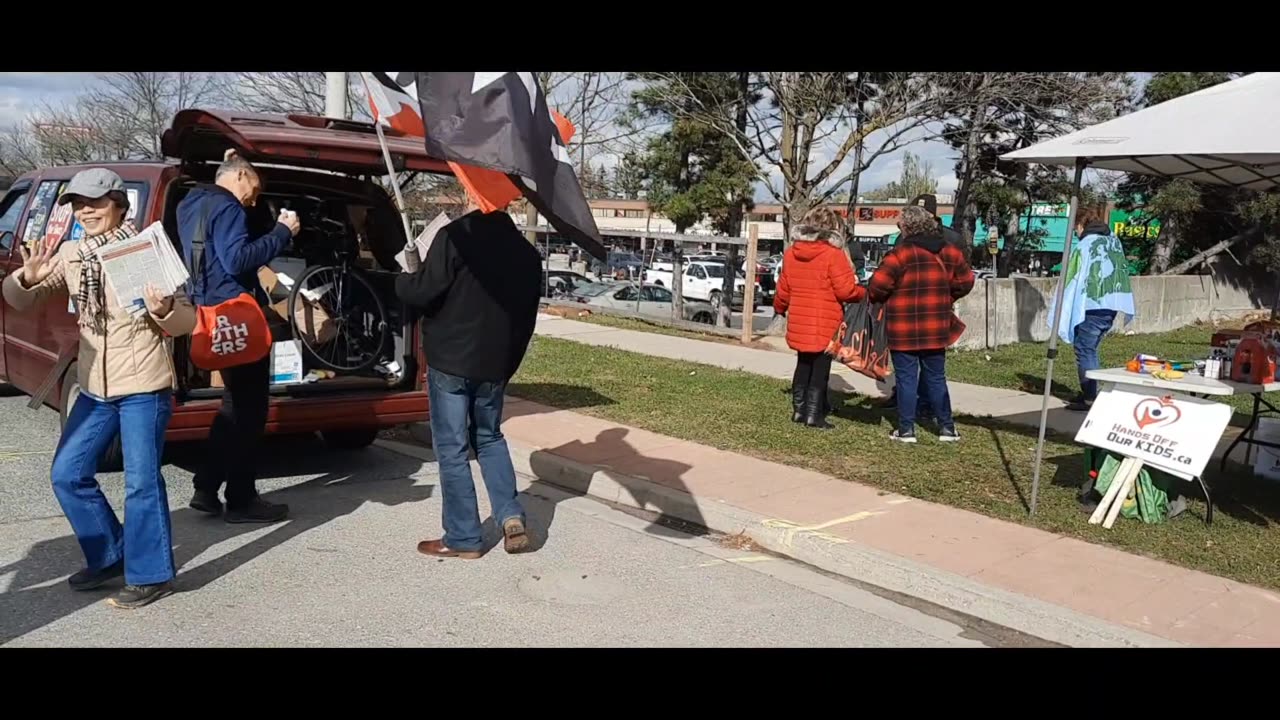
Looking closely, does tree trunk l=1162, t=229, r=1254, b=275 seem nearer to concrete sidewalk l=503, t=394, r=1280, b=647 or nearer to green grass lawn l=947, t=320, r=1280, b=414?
green grass lawn l=947, t=320, r=1280, b=414

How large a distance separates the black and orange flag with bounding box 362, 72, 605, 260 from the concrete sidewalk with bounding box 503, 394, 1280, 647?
6.81 ft

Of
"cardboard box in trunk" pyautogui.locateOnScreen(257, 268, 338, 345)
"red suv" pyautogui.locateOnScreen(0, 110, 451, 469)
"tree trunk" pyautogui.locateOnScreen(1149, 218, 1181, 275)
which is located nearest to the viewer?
"red suv" pyautogui.locateOnScreen(0, 110, 451, 469)

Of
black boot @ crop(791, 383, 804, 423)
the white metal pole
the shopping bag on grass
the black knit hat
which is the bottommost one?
black boot @ crop(791, 383, 804, 423)

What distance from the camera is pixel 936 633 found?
450 centimetres

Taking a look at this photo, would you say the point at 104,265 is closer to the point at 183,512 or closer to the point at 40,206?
the point at 183,512

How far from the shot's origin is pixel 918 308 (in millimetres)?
7602

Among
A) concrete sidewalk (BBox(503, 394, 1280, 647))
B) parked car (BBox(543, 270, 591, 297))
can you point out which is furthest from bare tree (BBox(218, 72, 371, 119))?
concrete sidewalk (BBox(503, 394, 1280, 647))

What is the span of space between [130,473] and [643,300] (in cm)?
1373

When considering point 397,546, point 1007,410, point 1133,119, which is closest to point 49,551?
A: point 397,546

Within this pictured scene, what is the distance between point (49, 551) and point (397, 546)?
1679mm

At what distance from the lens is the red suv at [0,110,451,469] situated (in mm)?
5668

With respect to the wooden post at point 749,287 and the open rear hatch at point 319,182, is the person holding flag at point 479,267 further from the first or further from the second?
the wooden post at point 749,287

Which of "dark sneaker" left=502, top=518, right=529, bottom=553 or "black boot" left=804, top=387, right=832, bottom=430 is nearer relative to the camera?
"dark sneaker" left=502, top=518, right=529, bottom=553

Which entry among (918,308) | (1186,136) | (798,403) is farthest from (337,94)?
(1186,136)
